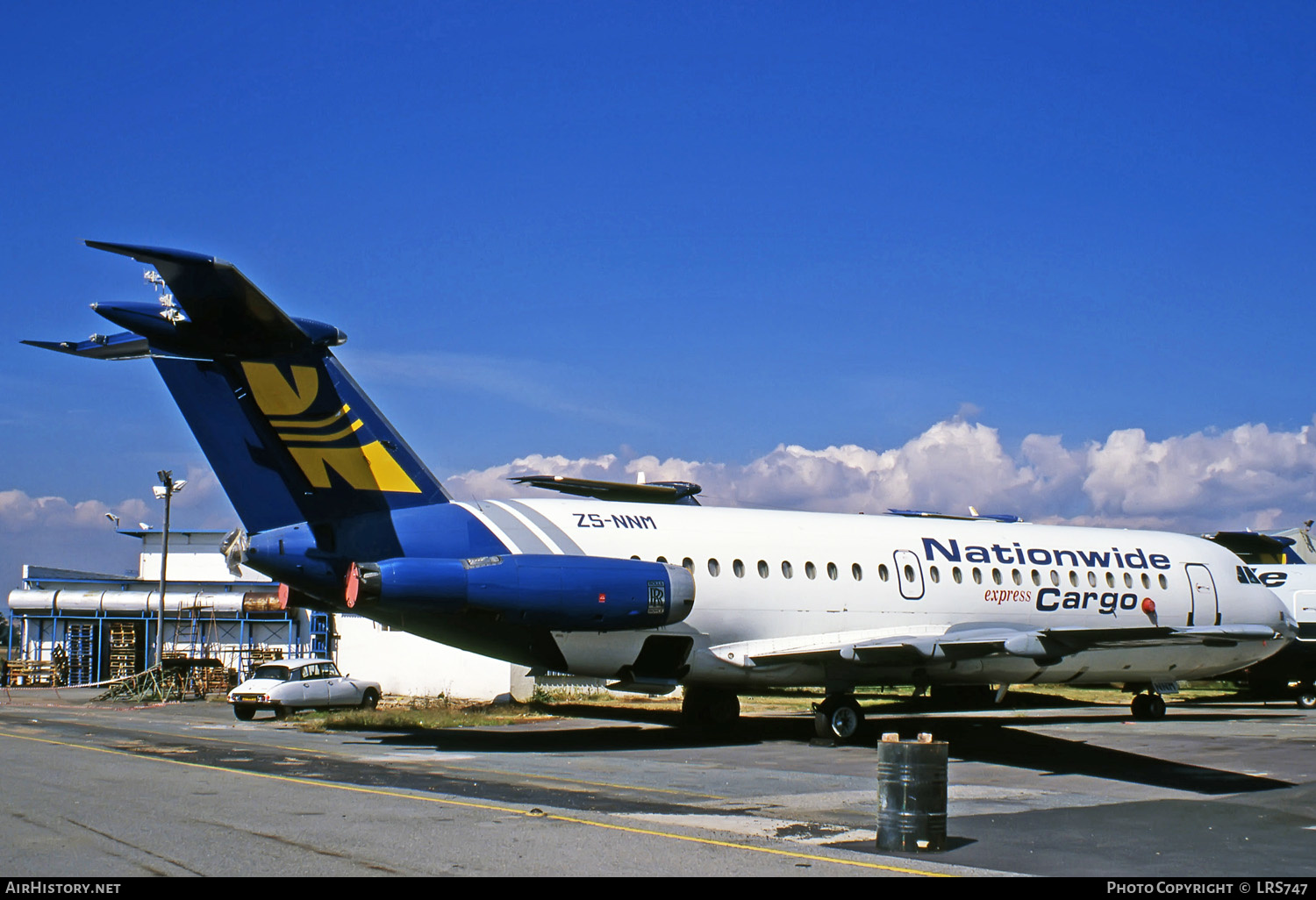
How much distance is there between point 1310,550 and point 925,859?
168 ft

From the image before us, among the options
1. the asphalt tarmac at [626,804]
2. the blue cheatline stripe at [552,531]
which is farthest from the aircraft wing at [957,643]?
the blue cheatline stripe at [552,531]

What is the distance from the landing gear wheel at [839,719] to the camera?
19688 millimetres

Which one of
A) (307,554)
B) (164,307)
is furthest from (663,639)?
(164,307)

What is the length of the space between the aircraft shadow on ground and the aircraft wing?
5.33 ft

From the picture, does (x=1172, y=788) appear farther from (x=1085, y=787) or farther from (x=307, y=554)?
(x=307, y=554)

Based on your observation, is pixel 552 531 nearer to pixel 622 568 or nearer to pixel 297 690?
pixel 622 568

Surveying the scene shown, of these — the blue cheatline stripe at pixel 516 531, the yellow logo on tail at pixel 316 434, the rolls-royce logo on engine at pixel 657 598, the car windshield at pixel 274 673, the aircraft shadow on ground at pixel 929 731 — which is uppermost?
the yellow logo on tail at pixel 316 434

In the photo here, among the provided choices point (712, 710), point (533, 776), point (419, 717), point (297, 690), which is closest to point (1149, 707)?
point (712, 710)

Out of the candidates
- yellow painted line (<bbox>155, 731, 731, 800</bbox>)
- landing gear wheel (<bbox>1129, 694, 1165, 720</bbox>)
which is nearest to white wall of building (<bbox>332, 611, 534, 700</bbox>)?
yellow painted line (<bbox>155, 731, 731, 800</bbox>)

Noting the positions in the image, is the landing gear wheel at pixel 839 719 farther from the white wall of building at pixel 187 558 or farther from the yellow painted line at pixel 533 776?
the white wall of building at pixel 187 558

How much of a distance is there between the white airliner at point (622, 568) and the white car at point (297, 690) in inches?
332

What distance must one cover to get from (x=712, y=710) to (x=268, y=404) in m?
10.9

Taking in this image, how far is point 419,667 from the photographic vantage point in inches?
1367

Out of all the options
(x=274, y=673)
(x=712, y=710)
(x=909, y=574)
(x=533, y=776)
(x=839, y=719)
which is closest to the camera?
(x=533, y=776)
